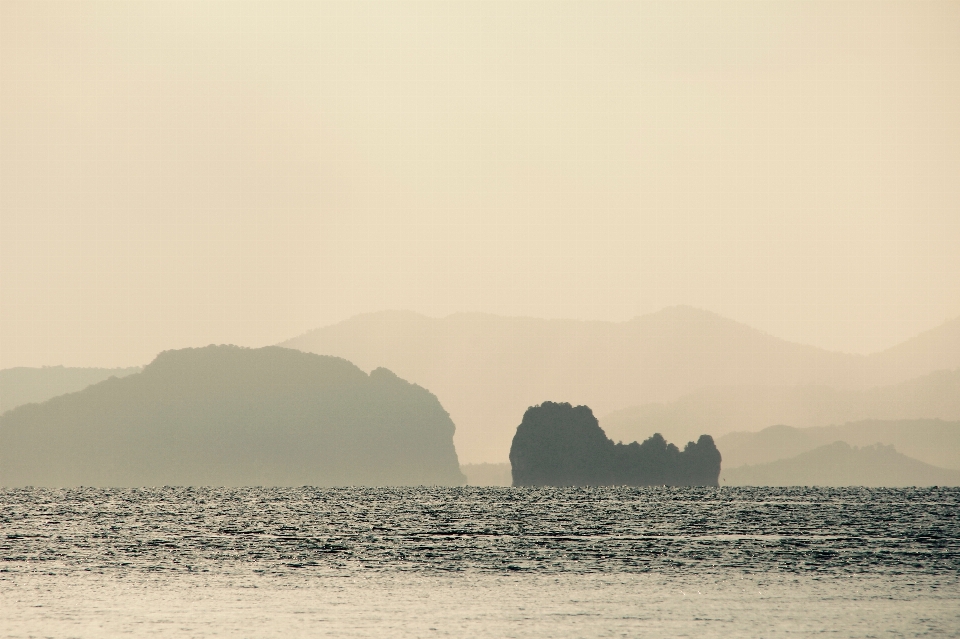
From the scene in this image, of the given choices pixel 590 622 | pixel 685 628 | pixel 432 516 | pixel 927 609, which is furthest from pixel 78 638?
pixel 432 516

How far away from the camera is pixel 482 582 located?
213 feet

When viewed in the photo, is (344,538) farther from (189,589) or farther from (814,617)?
(814,617)

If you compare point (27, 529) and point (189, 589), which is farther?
point (27, 529)

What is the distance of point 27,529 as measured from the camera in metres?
119

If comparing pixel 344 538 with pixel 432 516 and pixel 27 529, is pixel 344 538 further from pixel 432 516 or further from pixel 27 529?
pixel 432 516

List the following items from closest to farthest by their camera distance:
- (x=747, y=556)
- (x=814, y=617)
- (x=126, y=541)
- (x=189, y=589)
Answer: (x=814, y=617)
(x=189, y=589)
(x=747, y=556)
(x=126, y=541)

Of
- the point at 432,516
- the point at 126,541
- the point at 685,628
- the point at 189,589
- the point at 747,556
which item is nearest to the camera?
the point at 685,628

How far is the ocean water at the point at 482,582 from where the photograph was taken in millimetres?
49375

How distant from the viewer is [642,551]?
86062 millimetres

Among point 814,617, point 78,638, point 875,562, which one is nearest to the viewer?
point 78,638

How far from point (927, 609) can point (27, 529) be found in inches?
3781

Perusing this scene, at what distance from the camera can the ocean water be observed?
Result: 162ft

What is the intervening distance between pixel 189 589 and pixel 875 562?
46.2 metres

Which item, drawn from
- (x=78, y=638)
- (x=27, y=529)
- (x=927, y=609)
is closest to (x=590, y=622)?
(x=927, y=609)
